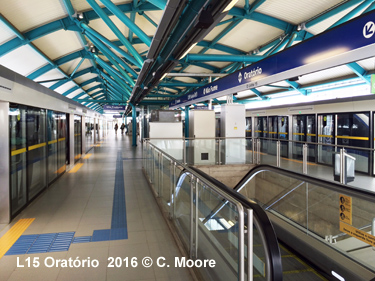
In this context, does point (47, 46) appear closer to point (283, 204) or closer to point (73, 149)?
point (73, 149)

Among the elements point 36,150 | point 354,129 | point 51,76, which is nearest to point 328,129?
point 354,129

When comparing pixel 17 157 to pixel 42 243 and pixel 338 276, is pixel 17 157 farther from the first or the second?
pixel 338 276

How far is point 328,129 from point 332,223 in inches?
282

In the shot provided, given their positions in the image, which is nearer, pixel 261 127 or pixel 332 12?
pixel 332 12

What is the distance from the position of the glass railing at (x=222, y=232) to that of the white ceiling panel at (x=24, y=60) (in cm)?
963

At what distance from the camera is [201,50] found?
1188 cm

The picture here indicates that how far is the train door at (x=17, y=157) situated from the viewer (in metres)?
4.68

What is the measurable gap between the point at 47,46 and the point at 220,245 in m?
11.1

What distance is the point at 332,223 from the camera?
164 inches

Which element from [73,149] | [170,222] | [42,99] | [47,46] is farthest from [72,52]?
[170,222]

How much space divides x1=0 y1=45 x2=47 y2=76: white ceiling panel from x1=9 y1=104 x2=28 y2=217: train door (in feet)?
21.9

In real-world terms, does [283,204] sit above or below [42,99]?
below

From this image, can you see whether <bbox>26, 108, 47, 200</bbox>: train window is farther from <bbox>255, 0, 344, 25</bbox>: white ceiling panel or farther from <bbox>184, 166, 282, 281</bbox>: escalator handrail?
<bbox>255, 0, 344, 25</bbox>: white ceiling panel

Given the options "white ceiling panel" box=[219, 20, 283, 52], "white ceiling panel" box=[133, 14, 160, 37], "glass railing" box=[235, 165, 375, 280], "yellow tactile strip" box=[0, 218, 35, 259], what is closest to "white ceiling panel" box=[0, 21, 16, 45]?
"white ceiling panel" box=[133, 14, 160, 37]
